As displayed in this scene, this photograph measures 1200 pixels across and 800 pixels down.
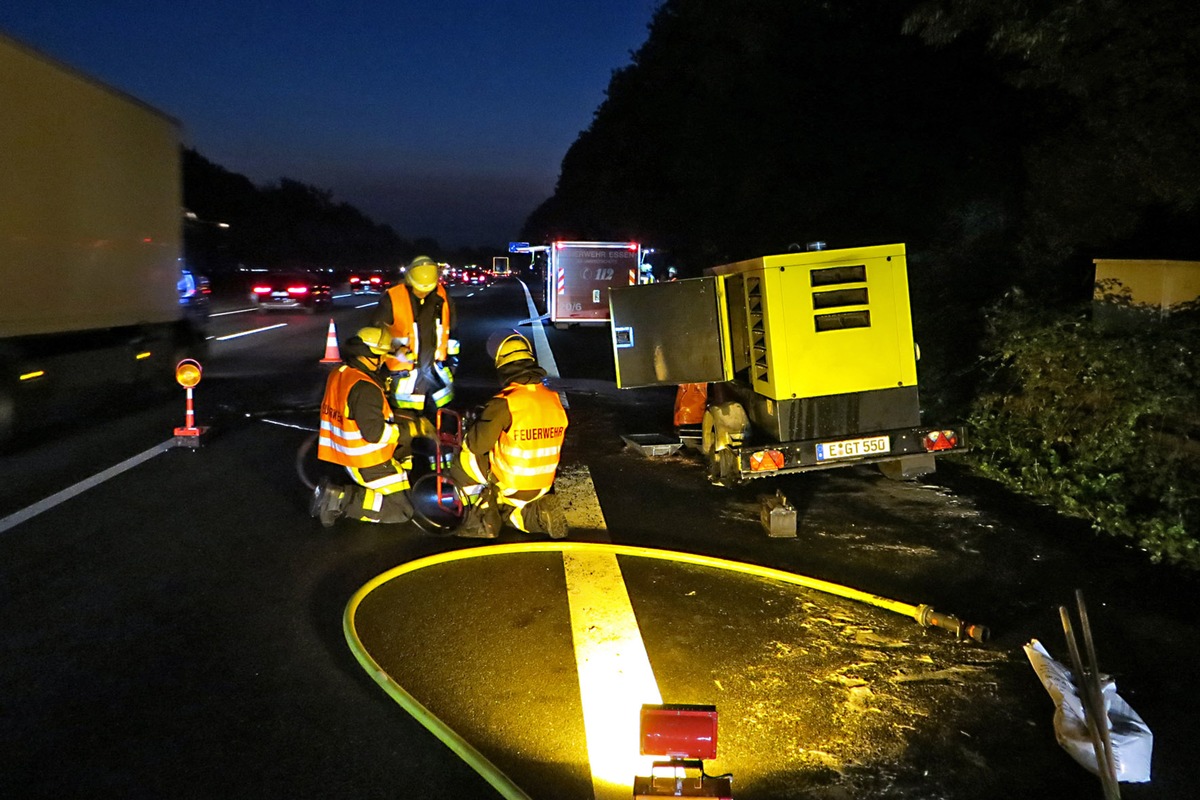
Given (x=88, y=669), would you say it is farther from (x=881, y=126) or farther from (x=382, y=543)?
(x=881, y=126)

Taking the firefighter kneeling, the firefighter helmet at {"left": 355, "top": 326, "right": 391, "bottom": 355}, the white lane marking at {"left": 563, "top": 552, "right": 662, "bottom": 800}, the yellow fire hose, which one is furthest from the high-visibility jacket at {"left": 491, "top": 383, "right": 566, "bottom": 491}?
the firefighter helmet at {"left": 355, "top": 326, "right": 391, "bottom": 355}

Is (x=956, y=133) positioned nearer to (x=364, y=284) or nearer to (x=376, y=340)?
(x=376, y=340)

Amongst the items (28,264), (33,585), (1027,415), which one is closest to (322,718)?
(33,585)

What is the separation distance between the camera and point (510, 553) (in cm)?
638

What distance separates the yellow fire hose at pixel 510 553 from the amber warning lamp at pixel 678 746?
54 cm

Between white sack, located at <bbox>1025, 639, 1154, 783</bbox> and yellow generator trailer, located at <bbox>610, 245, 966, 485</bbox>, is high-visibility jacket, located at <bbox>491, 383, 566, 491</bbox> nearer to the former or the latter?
yellow generator trailer, located at <bbox>610, 245, 966, 485</bbox>

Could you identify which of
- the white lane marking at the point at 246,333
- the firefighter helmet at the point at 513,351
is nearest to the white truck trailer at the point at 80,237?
the firefighter helmet at the point at 513,351

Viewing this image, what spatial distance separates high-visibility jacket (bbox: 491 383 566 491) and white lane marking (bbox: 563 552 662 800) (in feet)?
1.96

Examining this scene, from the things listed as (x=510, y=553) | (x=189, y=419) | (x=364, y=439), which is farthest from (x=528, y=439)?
(x=189, y=419)

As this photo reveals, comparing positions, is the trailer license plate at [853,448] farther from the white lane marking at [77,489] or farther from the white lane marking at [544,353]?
the white lane marking at [77,489]

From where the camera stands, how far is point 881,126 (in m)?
15.8

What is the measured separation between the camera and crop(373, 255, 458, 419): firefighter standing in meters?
8.50

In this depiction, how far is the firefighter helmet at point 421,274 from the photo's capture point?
8.56m

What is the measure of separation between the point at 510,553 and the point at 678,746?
332cm
